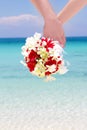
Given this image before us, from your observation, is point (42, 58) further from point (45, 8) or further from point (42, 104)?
point (42, 104)

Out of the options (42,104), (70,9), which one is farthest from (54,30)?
(42,104)

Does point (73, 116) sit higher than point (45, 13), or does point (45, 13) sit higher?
point (45, 13)

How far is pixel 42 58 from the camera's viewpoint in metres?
2.74

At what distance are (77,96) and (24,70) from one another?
5364 mm

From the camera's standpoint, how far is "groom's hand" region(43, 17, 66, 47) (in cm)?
261

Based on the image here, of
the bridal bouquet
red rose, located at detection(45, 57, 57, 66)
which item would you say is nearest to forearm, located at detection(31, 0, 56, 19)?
the bridal bouquet

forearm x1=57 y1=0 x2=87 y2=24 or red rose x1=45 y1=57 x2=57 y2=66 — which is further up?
forearm x1=57 y1=0 x2=87 y2=24

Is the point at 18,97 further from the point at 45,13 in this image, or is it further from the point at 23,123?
the point at 45,13

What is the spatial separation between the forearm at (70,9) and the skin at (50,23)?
0.05 metres

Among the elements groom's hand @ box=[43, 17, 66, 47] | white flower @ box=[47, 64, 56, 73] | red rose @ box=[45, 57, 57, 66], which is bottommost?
white flower @ box=[47, 64, 56, 73]

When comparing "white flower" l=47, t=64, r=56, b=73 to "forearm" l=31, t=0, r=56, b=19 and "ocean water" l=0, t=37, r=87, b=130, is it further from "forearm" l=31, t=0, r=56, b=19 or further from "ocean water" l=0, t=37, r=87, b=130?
"ocean water" l=0, t=37, r=87, b=130

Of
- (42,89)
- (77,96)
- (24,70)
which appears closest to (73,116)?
(77,96)

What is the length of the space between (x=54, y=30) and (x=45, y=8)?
116 mm

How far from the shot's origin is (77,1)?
2652 mm
